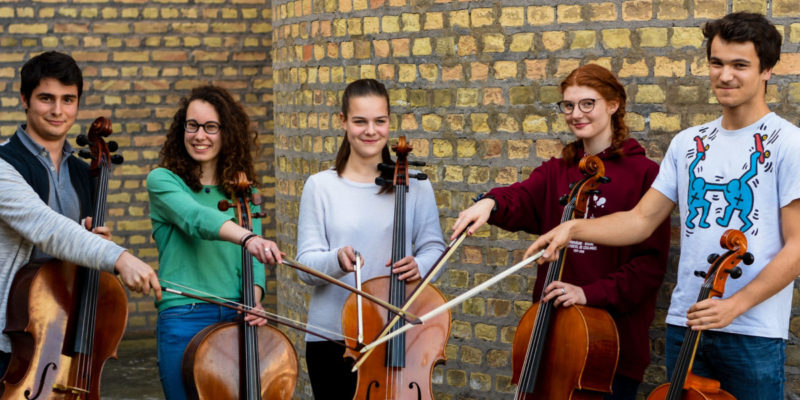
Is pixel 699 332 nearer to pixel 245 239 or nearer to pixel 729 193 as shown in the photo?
pixel 729 193

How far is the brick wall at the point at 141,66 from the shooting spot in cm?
665

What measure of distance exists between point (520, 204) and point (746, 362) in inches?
36.5

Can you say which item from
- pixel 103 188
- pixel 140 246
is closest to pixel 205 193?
pixel 103 188

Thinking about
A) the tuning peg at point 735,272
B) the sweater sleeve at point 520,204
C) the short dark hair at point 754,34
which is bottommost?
the tuning peg at point 735,272

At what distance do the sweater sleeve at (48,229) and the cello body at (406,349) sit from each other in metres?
0.75

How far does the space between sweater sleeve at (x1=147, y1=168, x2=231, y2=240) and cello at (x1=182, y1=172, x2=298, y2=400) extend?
8 centimetres

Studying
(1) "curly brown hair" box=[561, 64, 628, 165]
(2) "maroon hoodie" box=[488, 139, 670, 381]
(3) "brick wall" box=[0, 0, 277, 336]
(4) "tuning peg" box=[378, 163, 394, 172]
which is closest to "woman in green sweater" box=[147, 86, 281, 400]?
(4) "tuning peg" box=[378, 163, 394, 172]

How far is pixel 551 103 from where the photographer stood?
4.08 meters

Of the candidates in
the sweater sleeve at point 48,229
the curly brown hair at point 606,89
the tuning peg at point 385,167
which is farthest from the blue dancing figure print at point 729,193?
the sweater sleeve at point 48,229

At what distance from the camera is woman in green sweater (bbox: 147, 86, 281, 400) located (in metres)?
3.03

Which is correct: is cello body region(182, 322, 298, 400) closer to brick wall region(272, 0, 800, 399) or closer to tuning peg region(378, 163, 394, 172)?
tuning peg region(378, 163, 394, 172)

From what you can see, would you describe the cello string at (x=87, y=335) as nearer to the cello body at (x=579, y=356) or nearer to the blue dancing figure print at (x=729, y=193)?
the cello body at (x=579, y=356)

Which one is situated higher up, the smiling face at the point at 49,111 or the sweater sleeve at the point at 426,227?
the smiling face at the point at 49,111

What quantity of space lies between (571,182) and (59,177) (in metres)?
1.69
